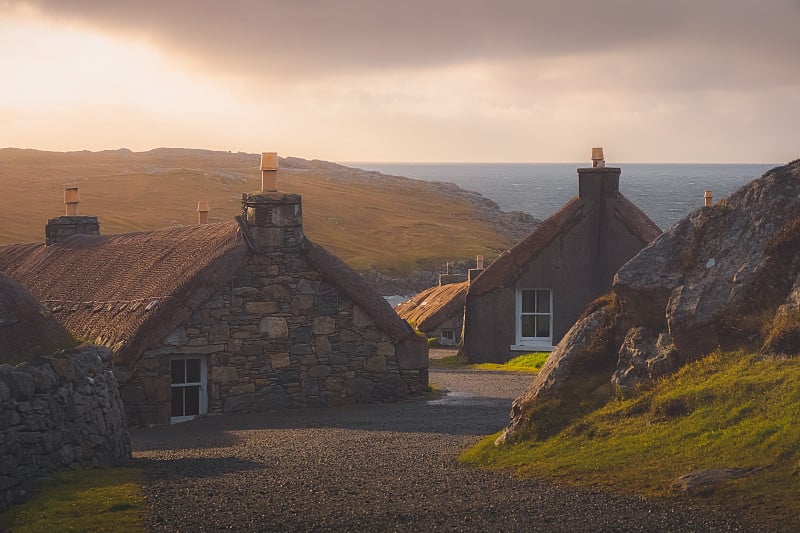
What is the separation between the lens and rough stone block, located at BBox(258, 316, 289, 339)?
24734 millimetres

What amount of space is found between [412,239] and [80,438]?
12322 centimetres

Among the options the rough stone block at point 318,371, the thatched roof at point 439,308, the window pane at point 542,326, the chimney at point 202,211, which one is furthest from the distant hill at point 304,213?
the rough stone block at point 318,371

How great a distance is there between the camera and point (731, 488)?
438 inches

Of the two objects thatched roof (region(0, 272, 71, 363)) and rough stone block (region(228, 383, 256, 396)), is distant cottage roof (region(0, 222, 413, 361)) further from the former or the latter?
thatched roof (region(0, 272, 71, 363))

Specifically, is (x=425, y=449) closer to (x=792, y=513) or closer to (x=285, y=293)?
(x=792, y=513)

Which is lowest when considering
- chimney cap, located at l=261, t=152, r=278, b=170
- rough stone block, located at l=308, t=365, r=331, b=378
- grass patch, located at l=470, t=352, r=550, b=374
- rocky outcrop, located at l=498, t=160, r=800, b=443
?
grass patch, located at l=470, t=352, r=550, b=374

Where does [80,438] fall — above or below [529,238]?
below

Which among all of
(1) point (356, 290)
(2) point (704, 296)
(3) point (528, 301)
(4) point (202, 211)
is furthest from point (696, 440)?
(4) point (202, 211)

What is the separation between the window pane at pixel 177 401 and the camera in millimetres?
24250

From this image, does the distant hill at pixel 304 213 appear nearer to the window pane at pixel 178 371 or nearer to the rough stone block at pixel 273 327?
the window pane at pixel 178 371

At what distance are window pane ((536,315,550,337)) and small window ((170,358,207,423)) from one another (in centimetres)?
1194

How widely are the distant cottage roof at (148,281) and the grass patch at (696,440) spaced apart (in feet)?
34.2

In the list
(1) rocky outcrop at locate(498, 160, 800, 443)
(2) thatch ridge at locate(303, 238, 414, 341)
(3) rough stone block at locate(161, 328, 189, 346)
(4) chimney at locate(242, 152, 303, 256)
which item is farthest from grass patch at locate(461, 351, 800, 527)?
(4) chimney at locate(242, 152, 303, 256)

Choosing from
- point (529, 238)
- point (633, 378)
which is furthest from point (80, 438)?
point (529, 238)
